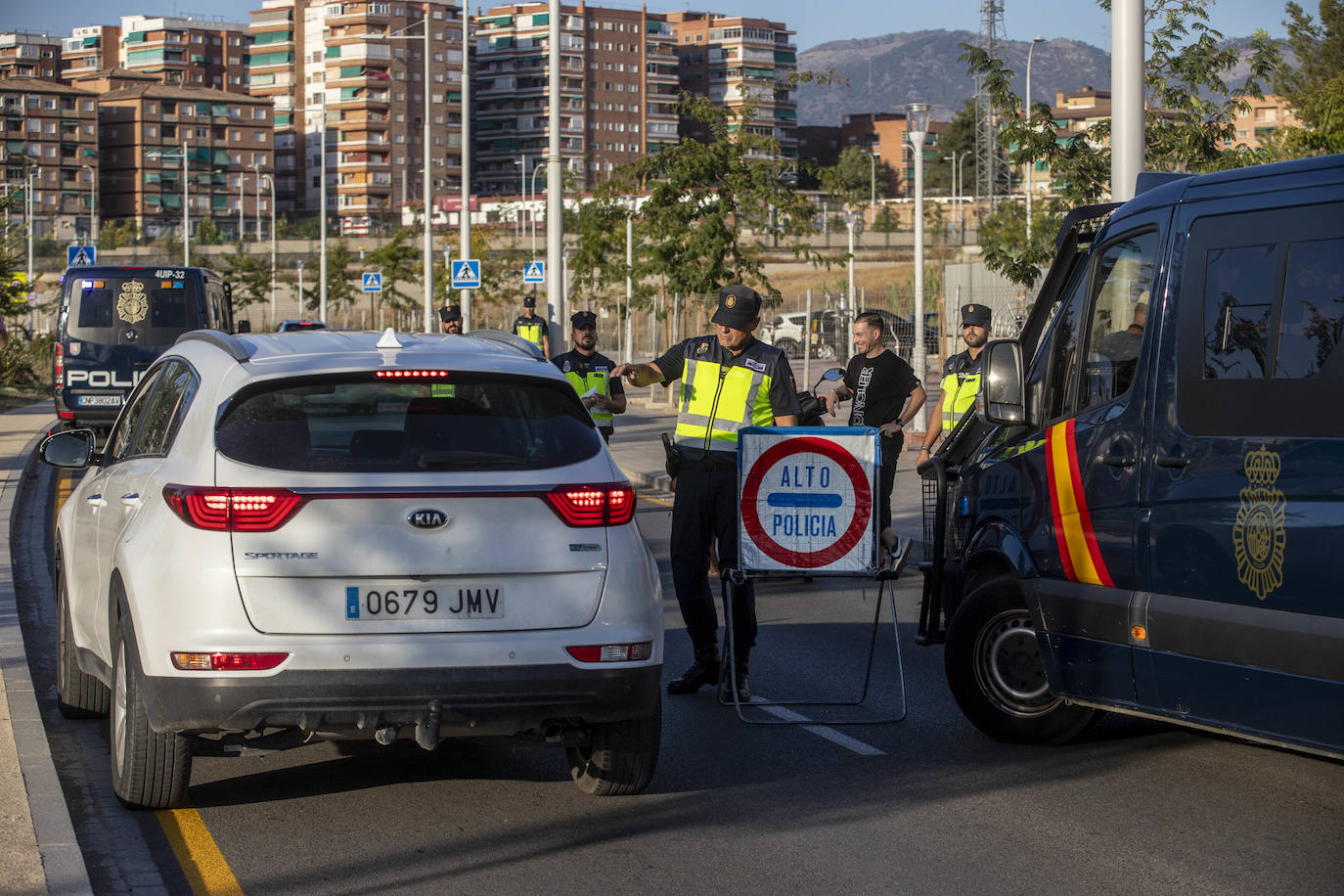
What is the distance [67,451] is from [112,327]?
18783mm

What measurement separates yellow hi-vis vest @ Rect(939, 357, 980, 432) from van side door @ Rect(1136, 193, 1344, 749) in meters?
5.93

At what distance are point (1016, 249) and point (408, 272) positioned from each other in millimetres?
49362

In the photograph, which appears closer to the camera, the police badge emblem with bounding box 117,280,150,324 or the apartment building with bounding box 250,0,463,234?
the police badge emblem with bounding box 117,280,150,324

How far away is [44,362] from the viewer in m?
43.5

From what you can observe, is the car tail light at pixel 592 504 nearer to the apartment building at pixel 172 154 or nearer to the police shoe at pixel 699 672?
the police shoe at pixel 699 672

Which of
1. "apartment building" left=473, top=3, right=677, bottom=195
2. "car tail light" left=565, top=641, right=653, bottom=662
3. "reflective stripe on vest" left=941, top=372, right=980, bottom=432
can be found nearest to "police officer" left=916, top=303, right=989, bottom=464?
"reflective stripe on vest" left=941, top=372, right=980, bottom=432

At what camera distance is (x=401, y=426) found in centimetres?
578

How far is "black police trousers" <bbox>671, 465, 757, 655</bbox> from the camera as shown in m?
8.33

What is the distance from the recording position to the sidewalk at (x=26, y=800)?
5.00 meters

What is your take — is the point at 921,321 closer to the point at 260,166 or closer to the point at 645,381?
the point at 645,381

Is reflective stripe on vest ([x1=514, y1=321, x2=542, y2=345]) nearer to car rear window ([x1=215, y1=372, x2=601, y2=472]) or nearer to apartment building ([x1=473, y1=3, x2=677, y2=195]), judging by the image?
car rear window ([x1=215, y1=372, x2=601, y2=472])

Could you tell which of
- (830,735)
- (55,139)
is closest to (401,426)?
(830,735)

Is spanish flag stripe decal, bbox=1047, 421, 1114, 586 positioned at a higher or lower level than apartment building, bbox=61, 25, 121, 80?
lower

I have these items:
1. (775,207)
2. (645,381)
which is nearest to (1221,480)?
(645,381)
